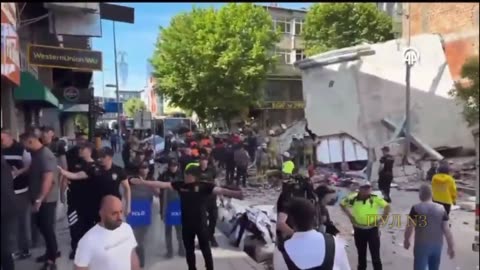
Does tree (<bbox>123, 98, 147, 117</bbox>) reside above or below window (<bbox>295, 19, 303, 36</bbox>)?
below

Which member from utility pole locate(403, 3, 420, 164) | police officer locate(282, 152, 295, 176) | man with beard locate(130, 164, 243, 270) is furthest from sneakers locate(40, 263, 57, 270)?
utility pole locate(403, 3, 420, 164)

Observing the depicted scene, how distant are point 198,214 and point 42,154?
5.71 feet

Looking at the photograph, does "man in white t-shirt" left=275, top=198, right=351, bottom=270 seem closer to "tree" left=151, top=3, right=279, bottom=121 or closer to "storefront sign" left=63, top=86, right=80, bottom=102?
"tree" left=151, top=3, right=279, bottom=121

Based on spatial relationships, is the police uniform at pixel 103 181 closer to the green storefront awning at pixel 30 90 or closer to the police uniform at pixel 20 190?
the police uniform at pixel 20 190

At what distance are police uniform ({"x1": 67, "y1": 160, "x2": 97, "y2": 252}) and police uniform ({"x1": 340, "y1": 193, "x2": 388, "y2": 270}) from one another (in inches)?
66.9

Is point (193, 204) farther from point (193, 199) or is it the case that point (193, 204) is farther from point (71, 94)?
point (71, 94)

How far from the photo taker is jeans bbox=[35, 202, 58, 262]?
323cm

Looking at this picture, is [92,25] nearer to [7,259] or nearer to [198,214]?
[7,259]

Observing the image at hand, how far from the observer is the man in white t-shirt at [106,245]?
9.14 feet

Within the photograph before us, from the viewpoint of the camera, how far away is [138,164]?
11.9 feet

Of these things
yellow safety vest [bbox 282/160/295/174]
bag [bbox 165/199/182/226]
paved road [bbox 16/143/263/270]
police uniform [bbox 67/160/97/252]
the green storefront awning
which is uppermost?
the green storefront awning

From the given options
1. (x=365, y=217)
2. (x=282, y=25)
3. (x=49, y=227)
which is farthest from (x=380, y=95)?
(x=49, y=227)

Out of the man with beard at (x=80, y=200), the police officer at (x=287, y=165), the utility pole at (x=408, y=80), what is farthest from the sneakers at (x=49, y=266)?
the utility pole at (x=408, y=80)

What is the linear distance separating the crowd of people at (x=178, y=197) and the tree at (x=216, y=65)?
268mm
